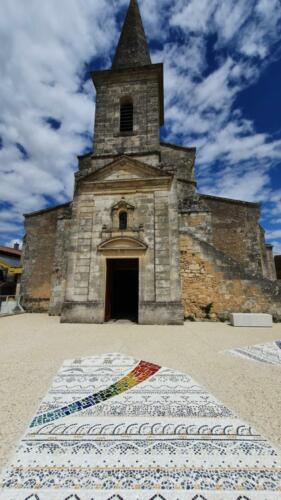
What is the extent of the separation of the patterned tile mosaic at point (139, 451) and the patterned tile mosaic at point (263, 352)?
202 centimetres

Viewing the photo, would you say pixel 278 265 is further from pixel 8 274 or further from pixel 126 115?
pixel 8 274

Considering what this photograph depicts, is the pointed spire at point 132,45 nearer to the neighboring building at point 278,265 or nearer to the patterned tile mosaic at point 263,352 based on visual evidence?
the patterned tile mosaic at point 263,352

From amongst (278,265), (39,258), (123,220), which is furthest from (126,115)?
(278,265)

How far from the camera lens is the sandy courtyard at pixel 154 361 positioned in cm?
223

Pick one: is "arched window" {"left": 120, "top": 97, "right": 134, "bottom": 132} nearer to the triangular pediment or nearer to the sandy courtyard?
the triangular pediment

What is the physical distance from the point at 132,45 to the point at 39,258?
14.4 m

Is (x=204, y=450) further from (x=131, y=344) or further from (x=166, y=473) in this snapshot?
(x=131, y=344)

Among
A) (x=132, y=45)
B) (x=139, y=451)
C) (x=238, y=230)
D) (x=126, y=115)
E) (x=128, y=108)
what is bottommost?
(x=139, y=451)

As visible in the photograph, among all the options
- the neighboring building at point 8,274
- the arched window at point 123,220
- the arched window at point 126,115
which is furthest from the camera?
the neighboring building at point 8,274

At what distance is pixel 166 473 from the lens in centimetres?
150

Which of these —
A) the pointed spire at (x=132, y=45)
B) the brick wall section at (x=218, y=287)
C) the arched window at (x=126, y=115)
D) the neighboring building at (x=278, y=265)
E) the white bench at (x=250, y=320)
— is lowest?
the white bench at (x=250, y=320)

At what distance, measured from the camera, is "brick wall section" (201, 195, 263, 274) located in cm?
1340

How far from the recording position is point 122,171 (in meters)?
9.77

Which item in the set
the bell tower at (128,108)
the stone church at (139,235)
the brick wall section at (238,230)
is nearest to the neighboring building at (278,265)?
the brick wall section at (238,230)
